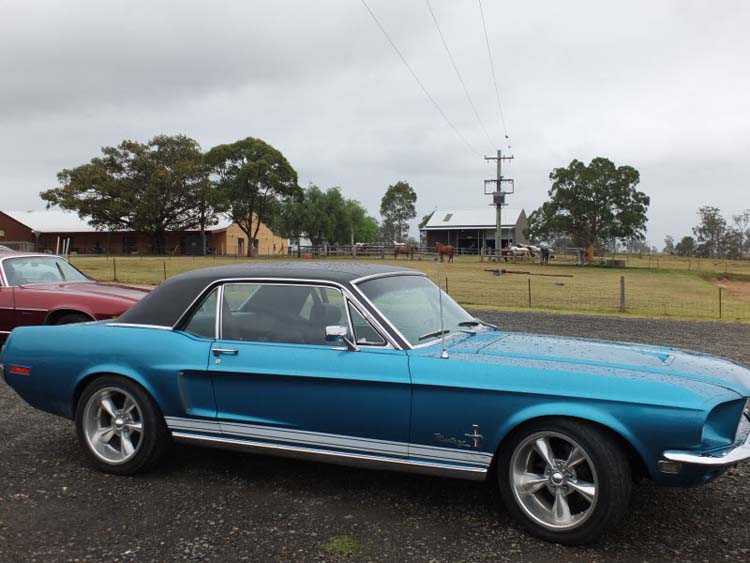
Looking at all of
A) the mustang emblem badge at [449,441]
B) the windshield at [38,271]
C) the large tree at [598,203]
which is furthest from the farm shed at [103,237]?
the mustang emblem badge at [449,441]

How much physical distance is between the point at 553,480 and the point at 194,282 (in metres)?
2.71

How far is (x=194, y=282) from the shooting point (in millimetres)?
4289

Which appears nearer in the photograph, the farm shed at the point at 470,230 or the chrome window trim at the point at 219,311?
the chrome window trim at the point at 219,311

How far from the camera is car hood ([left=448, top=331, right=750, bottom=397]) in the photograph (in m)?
3.26

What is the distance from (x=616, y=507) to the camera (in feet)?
9.96

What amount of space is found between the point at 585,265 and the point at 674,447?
174ft

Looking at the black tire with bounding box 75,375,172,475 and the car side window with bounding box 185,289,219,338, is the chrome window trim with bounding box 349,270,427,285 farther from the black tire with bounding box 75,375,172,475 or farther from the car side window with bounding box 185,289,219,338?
the black tire with bounding box 75,375,172,475

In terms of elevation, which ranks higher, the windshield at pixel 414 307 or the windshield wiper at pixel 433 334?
the windshield at pixel 414 307

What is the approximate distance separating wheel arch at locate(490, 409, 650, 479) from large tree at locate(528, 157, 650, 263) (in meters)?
54.6

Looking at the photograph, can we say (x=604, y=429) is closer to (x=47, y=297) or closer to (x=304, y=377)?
(x=304, y=377)

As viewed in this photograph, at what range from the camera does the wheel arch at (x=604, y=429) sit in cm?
304

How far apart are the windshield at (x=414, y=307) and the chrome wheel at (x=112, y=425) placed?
6.03 feet

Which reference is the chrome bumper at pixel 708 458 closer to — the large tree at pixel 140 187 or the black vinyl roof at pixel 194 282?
the black vinyl roof at pixel 194 282

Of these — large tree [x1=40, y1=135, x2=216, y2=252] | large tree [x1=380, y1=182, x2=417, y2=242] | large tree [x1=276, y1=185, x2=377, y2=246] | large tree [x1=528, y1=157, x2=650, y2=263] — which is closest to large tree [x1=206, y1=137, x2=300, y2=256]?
large tree [x1=40, y1=135, x2=216, y2=252]
